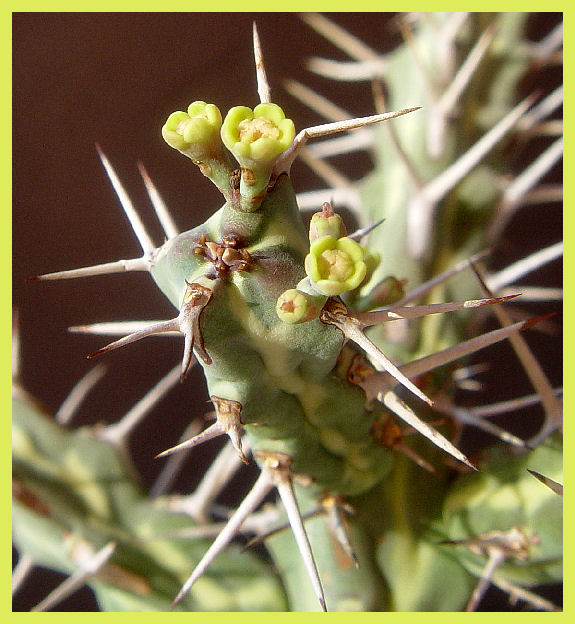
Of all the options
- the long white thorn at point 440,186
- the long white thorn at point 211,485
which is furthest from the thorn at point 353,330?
the long white thorn at point 211,485

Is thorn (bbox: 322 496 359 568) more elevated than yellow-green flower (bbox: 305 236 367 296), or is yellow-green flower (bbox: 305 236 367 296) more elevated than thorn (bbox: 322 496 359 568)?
yellow-green flower (bbox: 305 236 367 296)

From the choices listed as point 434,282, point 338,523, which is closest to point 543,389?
point 434,282

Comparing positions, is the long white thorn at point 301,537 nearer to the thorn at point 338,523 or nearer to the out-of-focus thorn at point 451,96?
the thorn at point 338,523

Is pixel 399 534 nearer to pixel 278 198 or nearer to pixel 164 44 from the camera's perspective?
pixel 278 198

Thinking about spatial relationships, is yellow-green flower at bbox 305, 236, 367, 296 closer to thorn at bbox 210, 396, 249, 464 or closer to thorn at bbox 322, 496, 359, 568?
thorn at bbox 210, 396, 249, 464

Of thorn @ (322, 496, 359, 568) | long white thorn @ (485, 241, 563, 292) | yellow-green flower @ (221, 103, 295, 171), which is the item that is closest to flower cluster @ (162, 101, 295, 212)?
yellow-green flower @ (221, 103, 295, 171)
